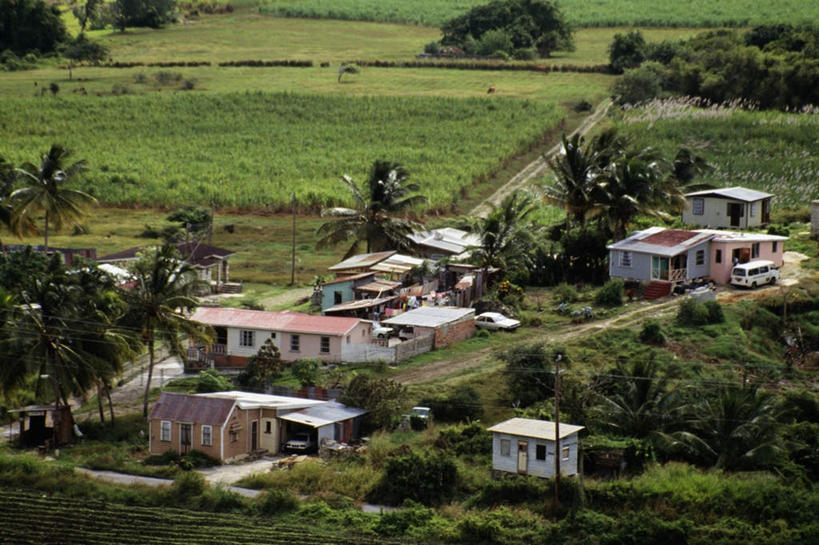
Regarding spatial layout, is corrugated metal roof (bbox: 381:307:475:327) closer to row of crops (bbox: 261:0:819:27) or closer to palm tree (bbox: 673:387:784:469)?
palm tree (bbox: 673:387:784:469)

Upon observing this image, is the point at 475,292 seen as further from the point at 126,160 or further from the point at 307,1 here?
the point at 307,1

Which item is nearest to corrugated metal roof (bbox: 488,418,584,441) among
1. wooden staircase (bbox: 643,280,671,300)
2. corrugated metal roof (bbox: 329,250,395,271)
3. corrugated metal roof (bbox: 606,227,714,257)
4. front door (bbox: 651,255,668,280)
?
wooden staircase (bbox: 643,280,671,300)

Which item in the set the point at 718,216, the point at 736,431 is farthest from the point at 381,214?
the point at 736,431

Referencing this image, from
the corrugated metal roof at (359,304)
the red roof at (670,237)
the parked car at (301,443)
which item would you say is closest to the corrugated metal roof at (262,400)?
the parked car at (301,443)

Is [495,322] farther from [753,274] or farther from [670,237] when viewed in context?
[753,274]

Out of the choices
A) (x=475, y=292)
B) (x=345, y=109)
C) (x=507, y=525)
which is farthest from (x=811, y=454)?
(x=345, y=109)
